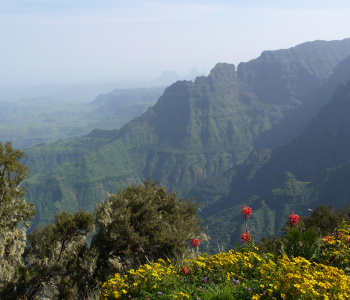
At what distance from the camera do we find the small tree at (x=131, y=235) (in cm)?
1187

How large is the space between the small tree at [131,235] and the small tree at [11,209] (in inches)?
115

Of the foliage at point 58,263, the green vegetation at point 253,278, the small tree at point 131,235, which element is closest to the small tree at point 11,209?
the foliage at point 58,263

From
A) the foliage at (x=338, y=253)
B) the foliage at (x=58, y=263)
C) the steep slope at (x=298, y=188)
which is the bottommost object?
the steep slope at (x=298, y=188)

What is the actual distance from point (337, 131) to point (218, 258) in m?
208

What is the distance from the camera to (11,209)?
11.7 metres

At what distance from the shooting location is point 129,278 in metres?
8.00

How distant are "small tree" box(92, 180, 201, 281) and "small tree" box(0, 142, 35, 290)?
2.92 metres

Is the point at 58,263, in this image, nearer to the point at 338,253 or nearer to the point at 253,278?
the point at 253,278

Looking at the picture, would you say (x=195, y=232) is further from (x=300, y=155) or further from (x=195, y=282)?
(x=300, y=155)

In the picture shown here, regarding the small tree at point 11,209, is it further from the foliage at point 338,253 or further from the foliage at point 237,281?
the foliage at point 338,253

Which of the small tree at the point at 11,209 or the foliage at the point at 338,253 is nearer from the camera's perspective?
the foliage at the point at 338,253

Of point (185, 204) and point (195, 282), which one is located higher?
point (195, 282)

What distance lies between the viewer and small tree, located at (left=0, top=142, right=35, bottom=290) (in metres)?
11.7

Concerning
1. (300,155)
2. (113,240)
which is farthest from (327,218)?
(300,155)
